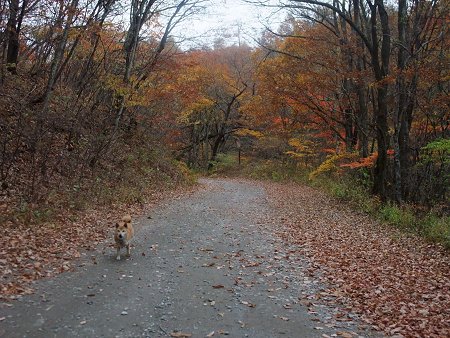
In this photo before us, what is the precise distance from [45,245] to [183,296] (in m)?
3.52

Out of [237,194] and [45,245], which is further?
[237,194]

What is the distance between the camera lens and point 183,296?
6.40 m

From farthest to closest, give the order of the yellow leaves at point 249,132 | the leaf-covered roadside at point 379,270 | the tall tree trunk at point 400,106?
the yellow leaves at point 249,132 < the tall tree trunk at point 400,106 < the leaf-covered roadside at point 379,270

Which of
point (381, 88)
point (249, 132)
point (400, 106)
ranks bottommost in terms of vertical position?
point (249, 132)

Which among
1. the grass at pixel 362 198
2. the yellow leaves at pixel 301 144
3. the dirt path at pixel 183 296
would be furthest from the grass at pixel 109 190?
the yellow leaves at pixel 301 144

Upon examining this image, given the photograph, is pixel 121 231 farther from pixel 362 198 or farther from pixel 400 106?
pixel 400 106

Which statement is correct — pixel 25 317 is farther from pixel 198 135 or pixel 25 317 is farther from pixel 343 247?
pixel 198 135

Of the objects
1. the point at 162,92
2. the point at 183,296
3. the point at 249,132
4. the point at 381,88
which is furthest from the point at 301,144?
the point at 183,296

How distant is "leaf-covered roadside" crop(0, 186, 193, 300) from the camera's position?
21.4ft

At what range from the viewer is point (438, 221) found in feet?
39.9

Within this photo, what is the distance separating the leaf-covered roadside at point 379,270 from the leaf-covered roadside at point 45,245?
4914mm

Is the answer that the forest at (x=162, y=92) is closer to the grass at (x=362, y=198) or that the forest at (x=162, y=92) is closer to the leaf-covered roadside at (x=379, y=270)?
the grass at (x=362, y=198)

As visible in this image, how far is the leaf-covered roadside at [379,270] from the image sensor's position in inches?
236

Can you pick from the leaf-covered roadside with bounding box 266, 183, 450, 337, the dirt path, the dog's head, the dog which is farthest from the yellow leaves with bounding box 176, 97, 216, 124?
the dog's head
